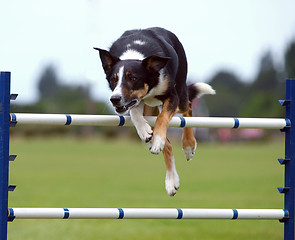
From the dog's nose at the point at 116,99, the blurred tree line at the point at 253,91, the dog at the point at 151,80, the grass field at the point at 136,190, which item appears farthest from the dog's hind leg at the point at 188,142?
the blurred tree line at the point at 253,91

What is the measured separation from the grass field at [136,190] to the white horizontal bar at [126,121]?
4.76 m

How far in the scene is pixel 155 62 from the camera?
216 inches

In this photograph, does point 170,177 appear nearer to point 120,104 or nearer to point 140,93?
point 140,93

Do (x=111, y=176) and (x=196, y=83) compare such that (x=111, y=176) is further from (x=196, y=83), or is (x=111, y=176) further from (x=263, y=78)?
(x=263, y=78)

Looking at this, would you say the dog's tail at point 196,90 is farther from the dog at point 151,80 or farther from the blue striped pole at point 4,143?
the blue striped pole at point 4,143

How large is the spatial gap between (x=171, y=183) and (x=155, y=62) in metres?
1.19

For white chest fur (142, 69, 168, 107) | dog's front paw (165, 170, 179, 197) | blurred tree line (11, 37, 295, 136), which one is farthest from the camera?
blurred tree line (11, 37, 295, 136)

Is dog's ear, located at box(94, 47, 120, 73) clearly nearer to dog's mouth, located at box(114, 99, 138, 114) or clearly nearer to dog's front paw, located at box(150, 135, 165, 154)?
dog's mouth, located at box(114, 99, 138, 114)

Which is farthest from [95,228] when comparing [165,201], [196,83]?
[196,83]

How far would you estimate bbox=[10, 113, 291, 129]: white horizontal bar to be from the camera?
5055 millimetres

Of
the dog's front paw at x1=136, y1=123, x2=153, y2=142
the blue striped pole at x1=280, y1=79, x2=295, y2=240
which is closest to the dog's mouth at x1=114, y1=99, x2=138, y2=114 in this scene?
the dog's front paw at x1=136, y1=123, x2=153, y2=142

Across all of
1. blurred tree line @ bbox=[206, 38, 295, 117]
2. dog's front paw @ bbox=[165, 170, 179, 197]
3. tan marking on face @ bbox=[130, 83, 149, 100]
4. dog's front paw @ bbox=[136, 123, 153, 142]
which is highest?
blurred tree line @ bbox=[206, 38, 295, 117]

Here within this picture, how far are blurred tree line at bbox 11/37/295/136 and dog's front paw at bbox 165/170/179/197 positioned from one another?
→ 147 feet

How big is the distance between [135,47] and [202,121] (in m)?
0.98
